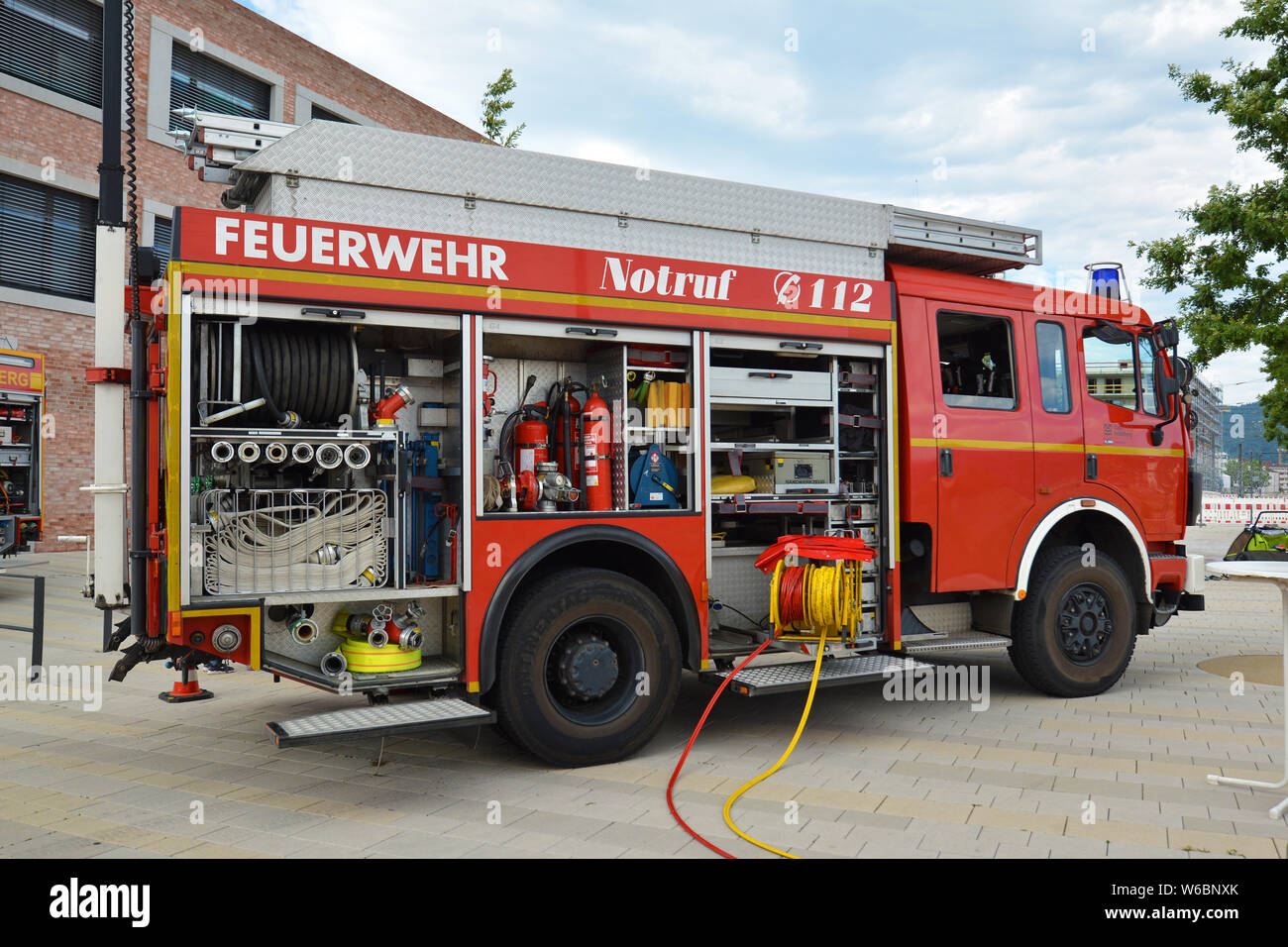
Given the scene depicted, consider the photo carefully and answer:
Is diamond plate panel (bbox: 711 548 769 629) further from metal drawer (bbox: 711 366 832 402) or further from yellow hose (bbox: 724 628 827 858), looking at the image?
metal drawer (bbox: 711 366 832 402)

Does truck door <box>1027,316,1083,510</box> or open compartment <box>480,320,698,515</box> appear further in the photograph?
truck door <box>1027,316,1083,510</box>

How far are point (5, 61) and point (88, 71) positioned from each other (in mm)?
1428

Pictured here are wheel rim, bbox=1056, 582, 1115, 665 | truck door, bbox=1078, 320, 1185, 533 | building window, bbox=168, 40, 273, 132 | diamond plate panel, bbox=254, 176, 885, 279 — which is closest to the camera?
diamond plate panel, bbox=254, 176, 885, 279

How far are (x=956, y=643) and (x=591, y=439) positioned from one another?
9.89 ft

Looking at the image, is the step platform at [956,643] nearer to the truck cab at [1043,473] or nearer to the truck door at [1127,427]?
the truck cab at [1043,473]

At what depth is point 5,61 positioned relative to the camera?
15.9 metres

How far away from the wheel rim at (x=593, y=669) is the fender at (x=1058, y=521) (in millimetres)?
3019

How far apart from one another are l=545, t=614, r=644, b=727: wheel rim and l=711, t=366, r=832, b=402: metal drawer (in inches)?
63.0

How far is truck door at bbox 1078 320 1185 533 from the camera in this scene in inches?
287

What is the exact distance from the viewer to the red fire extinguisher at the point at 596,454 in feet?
18.6

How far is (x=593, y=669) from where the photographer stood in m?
5.31

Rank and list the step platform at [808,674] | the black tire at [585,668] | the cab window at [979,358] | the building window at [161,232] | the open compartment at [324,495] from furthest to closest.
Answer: the building window at [161,232] < the cab window at [979,358] < the step platform at [808,674] < the black tire at [585,668] < the open compartment at [324,495]

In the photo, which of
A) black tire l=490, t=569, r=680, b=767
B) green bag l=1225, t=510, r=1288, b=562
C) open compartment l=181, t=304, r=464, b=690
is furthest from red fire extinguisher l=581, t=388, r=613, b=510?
green bag l=1225, t=510, r=1288, b=562

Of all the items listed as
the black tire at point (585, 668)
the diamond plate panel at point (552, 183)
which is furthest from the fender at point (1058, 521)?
the black tire at point (585, 668)
